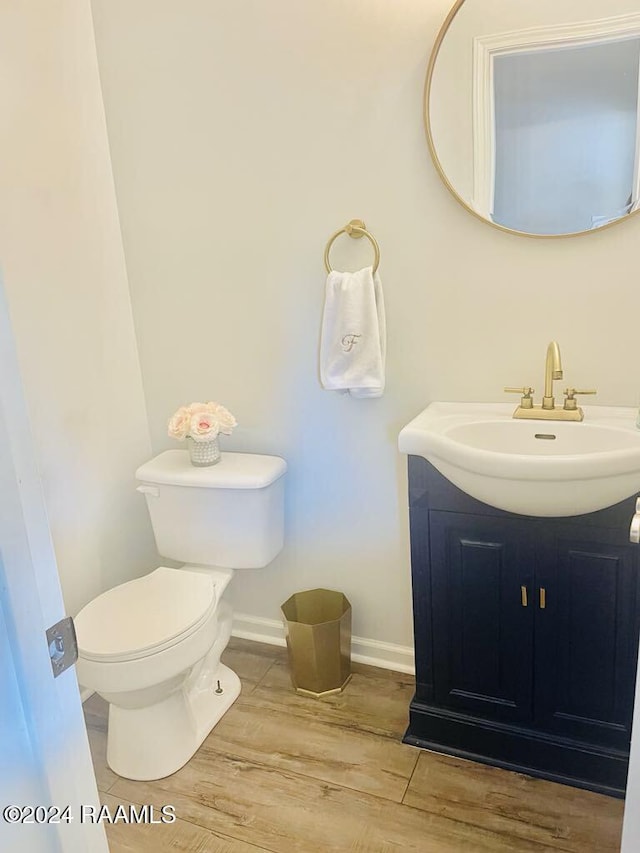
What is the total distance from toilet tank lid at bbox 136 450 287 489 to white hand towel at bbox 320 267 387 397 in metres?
0.37

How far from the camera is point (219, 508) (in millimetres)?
1987

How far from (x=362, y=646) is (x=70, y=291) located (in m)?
1.54

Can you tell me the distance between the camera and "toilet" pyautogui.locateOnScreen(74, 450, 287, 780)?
5.43 ft

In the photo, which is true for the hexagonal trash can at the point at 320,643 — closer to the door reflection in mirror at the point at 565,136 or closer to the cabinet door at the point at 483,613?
the cabinet door at the point at 483,613

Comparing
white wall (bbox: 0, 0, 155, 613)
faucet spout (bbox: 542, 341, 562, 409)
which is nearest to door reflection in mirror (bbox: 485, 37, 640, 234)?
faucet spout (bbox: 542, 341, 562, 409)

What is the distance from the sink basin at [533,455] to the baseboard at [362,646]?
0.89 m

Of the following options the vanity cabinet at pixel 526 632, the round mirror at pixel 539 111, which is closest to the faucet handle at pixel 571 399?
the vanity cabinet at pixel 526 632

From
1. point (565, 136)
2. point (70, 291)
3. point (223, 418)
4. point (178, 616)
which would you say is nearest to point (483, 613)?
point (178, 616)

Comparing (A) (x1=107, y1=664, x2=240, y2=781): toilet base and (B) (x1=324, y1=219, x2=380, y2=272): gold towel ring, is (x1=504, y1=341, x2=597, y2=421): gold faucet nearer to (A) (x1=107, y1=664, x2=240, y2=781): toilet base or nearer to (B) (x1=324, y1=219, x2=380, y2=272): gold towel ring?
(B) (x1=324, y1=219, x2=380, y2=272): gold towel ring

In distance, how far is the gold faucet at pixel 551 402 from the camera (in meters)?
1.59

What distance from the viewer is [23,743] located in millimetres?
754

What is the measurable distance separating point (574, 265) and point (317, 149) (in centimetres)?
81

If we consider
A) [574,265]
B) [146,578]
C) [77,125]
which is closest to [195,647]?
[146,578]

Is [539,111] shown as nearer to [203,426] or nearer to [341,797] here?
[203,426]
